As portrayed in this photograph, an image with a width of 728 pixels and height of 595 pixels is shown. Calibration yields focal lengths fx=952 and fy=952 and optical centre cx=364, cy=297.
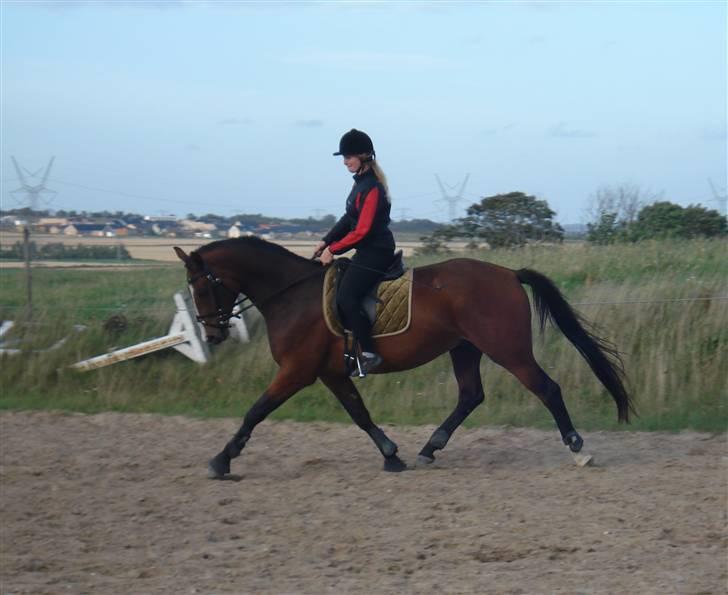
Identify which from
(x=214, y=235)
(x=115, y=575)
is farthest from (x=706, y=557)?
(x=214, y=235)

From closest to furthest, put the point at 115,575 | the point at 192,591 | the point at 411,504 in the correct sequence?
the point at 192,591, the point at 115,575, the point at 411,504

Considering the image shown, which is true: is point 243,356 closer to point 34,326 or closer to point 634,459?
point 34,326

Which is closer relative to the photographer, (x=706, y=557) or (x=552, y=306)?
(x=706, y=557)

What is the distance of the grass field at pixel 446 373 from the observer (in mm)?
9297

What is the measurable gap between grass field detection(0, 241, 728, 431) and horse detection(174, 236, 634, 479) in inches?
64.4

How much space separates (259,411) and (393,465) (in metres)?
1.12

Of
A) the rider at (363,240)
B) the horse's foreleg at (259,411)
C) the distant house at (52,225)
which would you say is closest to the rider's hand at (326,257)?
the rider at (363,240)

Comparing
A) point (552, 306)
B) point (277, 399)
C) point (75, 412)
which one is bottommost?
point (75, 412)

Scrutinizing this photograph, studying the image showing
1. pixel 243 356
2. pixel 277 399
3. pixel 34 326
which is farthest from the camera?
pixel 34 326

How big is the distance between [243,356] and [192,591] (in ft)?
19.6

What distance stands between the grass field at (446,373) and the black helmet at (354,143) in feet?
10.4

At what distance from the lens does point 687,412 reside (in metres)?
8.93

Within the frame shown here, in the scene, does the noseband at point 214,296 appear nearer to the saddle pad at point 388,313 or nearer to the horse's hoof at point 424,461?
the saddle pad at point 388,313

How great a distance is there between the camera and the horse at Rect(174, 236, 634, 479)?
721 cm
